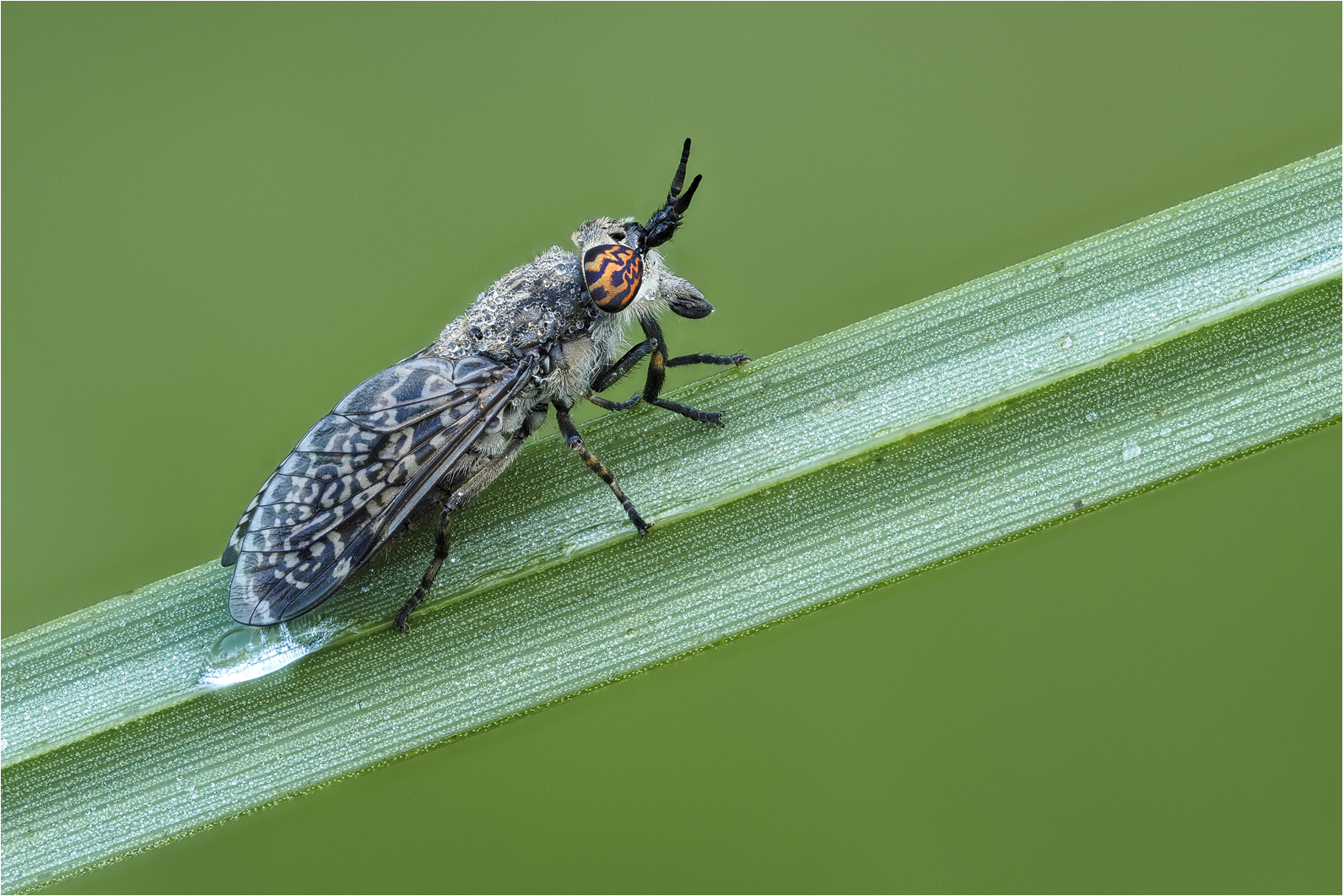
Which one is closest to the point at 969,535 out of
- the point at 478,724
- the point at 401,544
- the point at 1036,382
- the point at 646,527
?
the point at 1036,382

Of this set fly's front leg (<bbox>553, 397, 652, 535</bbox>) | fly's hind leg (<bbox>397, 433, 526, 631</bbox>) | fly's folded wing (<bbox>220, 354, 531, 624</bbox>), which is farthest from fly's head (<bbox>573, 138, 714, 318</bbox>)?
fly's hind leg (<bbox>397, 433, 526, 631</bbox>)

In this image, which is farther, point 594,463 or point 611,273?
point 611,273

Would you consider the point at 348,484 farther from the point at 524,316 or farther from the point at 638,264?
the point at 638,264

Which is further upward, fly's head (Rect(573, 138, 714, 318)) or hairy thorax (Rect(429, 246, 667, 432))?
fly's head (Rect(573, 138, 714, 318))

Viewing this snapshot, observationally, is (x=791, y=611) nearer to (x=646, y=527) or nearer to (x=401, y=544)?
(x=646, y=527)

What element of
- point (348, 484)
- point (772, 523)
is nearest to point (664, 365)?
point (772, 523)

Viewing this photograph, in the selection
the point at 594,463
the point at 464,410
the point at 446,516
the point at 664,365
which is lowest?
the point at 446,516

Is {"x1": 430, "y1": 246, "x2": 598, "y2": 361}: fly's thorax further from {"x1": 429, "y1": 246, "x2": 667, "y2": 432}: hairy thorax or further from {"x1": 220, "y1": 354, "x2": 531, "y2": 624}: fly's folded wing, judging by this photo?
{"x1": 220, "y1": 354, "x2": 531, "y2": 624}: fly's folded wing

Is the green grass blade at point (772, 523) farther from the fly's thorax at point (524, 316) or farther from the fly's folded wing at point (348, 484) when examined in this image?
the fly's thorax at point (524, 316)
